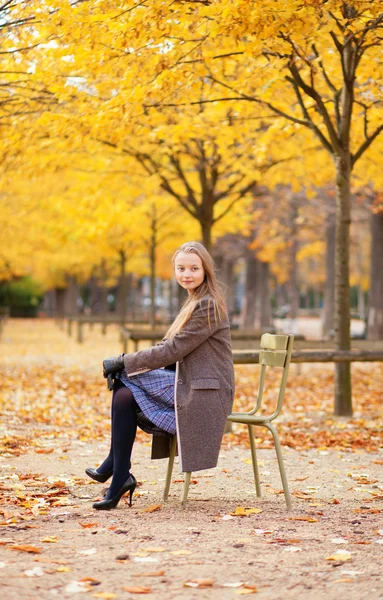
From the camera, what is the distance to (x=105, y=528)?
496 cm

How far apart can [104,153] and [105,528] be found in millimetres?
9890

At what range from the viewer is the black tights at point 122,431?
17.9 ft

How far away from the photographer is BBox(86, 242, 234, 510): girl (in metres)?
5.39

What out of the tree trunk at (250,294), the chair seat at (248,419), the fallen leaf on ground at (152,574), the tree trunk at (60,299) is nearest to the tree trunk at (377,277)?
the tree trunk at (250,294)

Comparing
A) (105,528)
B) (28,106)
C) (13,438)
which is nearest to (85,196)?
(28,106)

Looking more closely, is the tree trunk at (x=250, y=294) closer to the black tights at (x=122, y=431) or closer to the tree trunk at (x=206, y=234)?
the tree trunk at (x=206, y=234)

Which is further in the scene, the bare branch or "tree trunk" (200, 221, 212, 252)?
"tree trunk" (200, 221, 212, 252)

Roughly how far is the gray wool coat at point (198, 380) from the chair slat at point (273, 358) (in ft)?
1.51

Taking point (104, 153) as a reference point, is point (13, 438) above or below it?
below

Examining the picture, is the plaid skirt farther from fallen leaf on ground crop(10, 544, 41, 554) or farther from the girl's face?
fallen leaf on ground crop(10, 544, 41, 554)

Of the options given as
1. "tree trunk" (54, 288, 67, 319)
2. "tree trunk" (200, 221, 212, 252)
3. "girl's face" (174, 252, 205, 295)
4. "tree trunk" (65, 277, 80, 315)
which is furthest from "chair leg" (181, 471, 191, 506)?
"tree trunk" (54, 288, 67, 319)

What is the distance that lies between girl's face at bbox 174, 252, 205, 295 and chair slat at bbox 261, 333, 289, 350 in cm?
68

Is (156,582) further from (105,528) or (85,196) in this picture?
(85,196)

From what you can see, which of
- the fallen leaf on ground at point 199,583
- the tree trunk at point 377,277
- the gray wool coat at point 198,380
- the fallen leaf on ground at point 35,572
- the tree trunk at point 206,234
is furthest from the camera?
the tree trunk at point 377,277
